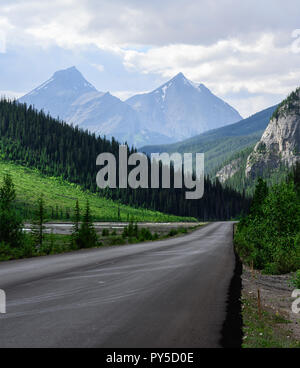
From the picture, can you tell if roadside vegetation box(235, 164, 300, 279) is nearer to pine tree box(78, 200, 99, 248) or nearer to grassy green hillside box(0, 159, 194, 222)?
pine tree box(78, 200, 99, 248)

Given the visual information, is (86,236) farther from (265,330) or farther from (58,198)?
(58,198)

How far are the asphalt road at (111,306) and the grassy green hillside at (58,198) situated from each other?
8112 centimetres

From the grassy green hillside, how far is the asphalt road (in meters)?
81.1

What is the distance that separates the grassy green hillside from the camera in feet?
341

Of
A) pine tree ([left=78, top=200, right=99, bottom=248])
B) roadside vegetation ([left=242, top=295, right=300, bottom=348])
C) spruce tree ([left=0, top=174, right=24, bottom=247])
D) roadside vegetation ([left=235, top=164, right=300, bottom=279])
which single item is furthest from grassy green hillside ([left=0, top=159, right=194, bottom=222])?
roadside vegetation ([left=242, top=295, right=300, bottom=348])

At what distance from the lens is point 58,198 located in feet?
392

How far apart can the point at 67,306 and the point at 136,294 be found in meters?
2.70

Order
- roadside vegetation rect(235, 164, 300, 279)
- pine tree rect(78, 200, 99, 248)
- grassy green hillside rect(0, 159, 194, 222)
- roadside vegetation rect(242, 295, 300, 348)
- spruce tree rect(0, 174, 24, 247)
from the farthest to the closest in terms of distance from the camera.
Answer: grassy green hillside rect(0, 159, 194, 222) < pine tree rect(78, 200, 99, 248) < roadside vegetation rect(235, 164, 300, 279) < spruce tree rect(0, 174, 24, 247) < roadside vegetation rect(242, 295, 300, 348)

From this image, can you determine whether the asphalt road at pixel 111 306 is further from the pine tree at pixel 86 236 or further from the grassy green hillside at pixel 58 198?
the grassy green hillside at pixel 58 198

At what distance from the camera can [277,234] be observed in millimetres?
25875

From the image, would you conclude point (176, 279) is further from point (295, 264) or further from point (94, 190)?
point (94, 190)

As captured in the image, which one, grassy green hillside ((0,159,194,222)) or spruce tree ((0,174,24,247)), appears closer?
spruce tree ((0,174,24,247))

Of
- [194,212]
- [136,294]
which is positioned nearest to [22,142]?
[194,212]

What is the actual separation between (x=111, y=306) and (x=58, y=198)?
113 m
